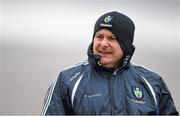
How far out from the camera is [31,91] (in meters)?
2.00

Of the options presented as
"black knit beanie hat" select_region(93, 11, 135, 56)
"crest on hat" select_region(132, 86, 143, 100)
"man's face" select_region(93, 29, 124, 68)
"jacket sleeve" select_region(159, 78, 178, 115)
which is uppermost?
"black knit beanie hat" select_region(93, 11, 135, 56)

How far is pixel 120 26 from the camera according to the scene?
177cm

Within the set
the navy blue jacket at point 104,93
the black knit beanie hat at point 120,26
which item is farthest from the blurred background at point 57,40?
the navy blue jacket at point 104,93

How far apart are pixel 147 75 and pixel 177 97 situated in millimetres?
368

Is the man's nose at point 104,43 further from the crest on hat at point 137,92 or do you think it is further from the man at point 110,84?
the crest on hat at point 137,92

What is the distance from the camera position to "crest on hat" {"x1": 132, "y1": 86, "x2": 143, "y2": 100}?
1708 mm

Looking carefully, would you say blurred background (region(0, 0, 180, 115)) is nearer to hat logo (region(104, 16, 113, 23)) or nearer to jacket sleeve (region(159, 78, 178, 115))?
hat logo (region(104, 16, 113, 23))

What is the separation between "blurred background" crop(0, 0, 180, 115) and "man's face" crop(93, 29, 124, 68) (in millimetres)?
103

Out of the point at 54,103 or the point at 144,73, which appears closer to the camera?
the point at 54,103

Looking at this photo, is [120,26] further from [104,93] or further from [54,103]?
[54,103]

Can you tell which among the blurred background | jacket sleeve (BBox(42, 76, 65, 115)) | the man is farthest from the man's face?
jacket sleeve (BBox(42, 76, 65, 115))

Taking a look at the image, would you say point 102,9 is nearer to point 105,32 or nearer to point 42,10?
point 105,32

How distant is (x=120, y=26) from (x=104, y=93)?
0.34 m

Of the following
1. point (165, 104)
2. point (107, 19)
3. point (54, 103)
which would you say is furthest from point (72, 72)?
point (165, 104)
